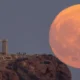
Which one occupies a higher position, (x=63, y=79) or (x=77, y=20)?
(x=77, y=20)

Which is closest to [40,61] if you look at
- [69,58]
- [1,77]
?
[1,77]

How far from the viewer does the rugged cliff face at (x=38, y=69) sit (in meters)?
9.95

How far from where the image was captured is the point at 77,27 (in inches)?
141

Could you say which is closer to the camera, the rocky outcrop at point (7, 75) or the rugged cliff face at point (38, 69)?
the rocky outcrop at point (7, 75)

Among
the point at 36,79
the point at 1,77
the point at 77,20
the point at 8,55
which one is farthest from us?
the point at 8,55

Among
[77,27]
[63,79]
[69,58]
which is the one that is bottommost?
[63,79]

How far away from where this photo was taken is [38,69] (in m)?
10.0

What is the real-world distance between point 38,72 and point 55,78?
2.19 feet

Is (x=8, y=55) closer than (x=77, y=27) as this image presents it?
No

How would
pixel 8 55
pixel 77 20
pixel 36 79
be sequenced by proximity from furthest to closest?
1. pixel 8 55
2. pixel 36 79
3. pixel 77 20

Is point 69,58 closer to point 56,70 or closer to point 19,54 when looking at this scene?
point 56,70

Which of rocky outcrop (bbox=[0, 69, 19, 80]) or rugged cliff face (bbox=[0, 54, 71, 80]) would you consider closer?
rocky outcrop (bbox=[0, 69, 19, 80])

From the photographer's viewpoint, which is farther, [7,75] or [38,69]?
[38,69]

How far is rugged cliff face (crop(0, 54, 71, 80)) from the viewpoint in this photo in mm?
9953
